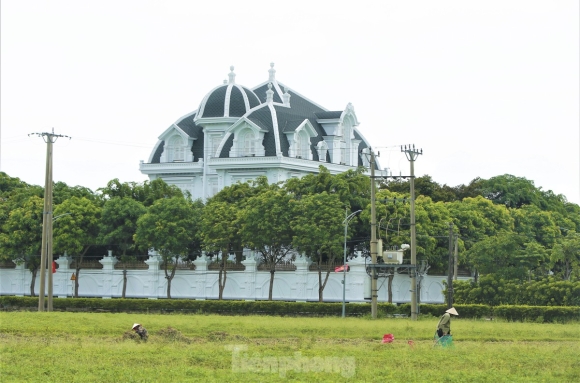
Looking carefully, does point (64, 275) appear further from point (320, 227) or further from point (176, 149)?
point (320, 227)

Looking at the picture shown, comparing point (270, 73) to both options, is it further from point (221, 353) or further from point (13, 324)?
point (221, 353)

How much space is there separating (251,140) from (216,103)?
5.47 metres

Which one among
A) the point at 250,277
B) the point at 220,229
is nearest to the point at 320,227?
the point at 220,229

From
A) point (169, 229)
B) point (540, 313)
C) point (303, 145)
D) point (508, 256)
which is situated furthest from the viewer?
point (303, 145)

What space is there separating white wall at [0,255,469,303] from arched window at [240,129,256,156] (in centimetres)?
1319

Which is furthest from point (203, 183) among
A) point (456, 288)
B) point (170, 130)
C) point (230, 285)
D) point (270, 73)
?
point (456, 288)

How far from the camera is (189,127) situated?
77062mm

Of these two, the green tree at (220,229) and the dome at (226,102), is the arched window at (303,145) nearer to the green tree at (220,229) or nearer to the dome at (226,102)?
the dome at (226,102)

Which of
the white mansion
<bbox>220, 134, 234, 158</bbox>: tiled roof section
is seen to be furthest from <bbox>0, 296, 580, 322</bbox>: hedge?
<bbox>220, 134, 234, 158</bbox>: tiled roof section

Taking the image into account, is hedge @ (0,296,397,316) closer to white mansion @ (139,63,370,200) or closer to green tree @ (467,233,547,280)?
green tree @ (467,233,547,280)

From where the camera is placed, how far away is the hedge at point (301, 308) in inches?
1665

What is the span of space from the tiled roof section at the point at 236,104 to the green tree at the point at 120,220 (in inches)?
598
